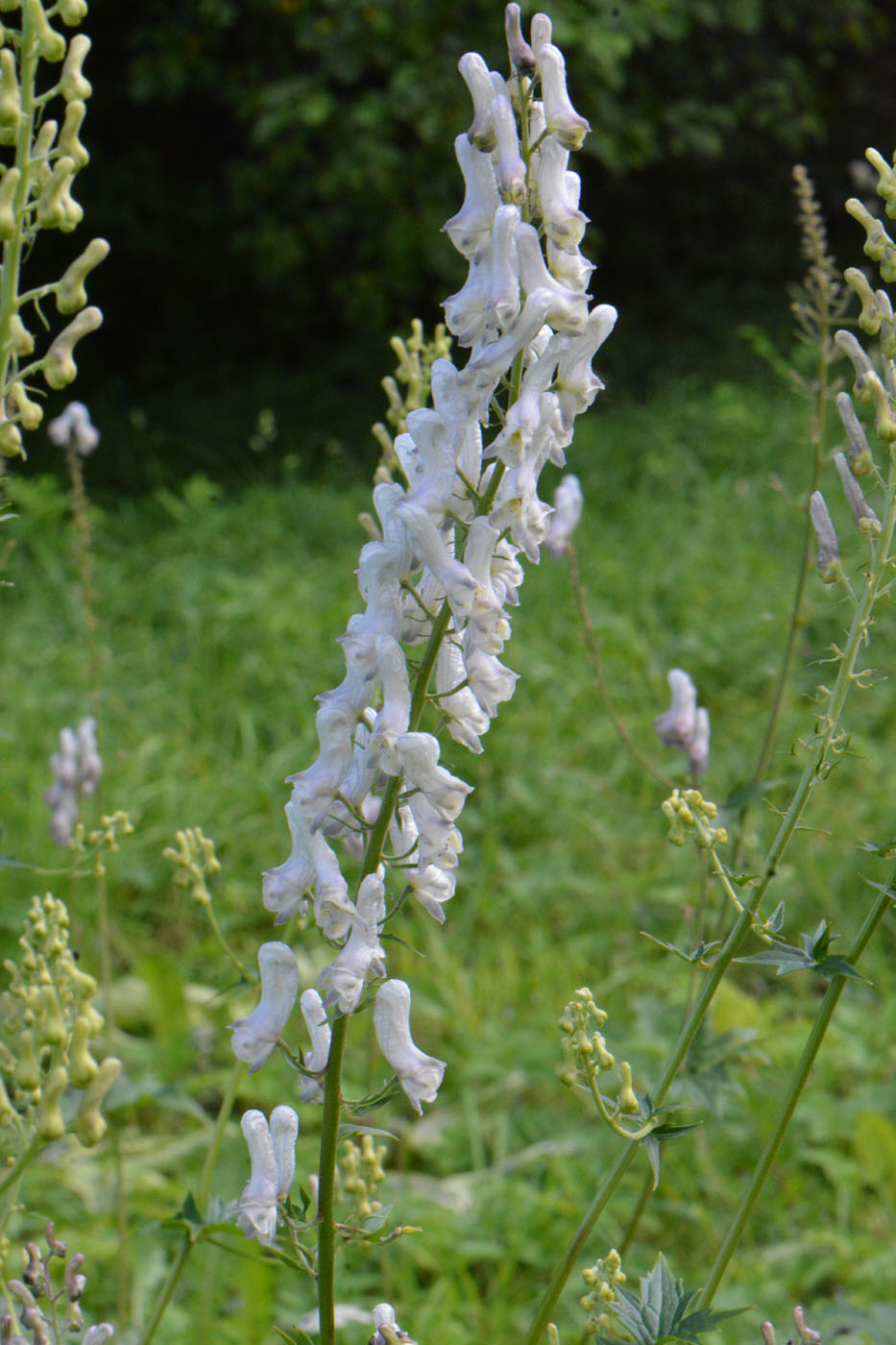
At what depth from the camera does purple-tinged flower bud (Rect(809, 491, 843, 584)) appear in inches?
57.1

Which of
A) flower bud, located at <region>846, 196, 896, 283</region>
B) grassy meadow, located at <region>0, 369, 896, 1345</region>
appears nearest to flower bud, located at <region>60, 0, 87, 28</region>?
grassy meadow, located at <region>0, 369, 896, 1345</region>

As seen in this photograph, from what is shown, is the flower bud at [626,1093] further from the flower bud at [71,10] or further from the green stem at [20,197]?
the flower bud at [71,10]

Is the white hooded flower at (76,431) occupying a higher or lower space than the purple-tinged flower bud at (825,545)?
lower

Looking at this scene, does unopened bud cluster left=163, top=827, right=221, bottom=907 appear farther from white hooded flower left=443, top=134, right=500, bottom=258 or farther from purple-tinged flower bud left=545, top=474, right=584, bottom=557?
purple-tinged flower bud left=545, top=474, right=584, bottom=557

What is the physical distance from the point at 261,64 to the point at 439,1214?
856cm

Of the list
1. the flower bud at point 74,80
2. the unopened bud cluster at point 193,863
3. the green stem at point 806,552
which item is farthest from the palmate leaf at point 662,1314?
the flower bud at point 74,80

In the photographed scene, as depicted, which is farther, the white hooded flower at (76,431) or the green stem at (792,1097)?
Result: the white hooded flower at (76,431)

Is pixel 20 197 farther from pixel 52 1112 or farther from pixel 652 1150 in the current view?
pixel 652 1150

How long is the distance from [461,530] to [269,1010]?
495mm

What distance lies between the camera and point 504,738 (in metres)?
5.28

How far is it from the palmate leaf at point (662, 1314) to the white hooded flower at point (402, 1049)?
28cm

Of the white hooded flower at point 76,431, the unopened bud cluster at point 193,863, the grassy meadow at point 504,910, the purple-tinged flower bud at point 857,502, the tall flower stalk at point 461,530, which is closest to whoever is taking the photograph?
the tall flower stalk at point 461,530

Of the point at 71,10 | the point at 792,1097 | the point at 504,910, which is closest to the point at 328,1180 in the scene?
the point at 792,1097

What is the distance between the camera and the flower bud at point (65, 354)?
47.2 inches
